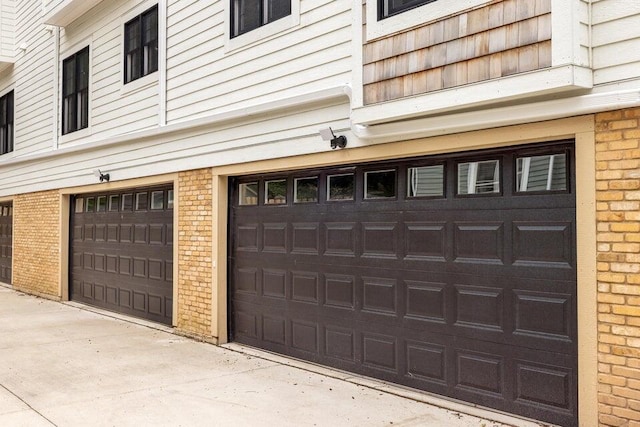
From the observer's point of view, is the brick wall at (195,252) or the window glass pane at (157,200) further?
the window glass pane at (157,200)

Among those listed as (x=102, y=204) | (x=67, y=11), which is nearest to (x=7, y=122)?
(x=67, y=11)

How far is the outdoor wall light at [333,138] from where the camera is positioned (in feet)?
19.7

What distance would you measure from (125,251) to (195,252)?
2.61 metres

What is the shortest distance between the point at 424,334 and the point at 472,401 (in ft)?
2.39

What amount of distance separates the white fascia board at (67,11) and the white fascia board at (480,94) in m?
7.80

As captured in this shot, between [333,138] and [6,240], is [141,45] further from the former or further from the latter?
[6,240]

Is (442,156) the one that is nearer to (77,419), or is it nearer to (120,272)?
(77,419)

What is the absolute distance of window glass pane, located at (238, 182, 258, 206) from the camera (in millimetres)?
7590

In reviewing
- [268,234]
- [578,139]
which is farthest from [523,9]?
[268,234]

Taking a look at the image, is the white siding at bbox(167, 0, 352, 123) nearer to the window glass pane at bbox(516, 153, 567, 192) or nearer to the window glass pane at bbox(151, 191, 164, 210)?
the window glass pane at bbox(151, 191, 164, 210)

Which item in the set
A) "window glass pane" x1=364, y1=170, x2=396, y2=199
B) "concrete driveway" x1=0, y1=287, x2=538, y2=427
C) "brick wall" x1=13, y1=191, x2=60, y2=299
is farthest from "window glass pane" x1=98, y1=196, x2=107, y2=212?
"window glass pane" x1=364, y1=170, x2=396, y2=199

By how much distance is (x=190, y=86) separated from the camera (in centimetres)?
841

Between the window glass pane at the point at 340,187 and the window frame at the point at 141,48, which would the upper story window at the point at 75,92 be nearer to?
the window frame at the point at 141,48

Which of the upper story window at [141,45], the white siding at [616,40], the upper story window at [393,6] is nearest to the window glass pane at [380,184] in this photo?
the upper story window at [393,6]
